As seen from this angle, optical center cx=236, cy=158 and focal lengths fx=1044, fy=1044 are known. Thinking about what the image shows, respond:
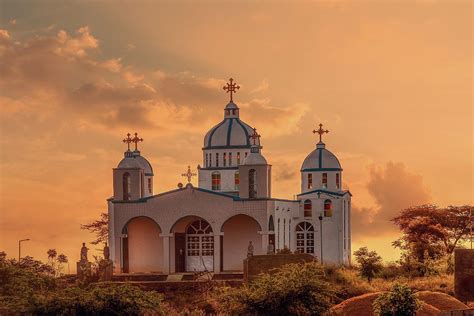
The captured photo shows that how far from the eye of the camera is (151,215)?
188 ft

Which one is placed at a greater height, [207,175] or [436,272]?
[207,175]

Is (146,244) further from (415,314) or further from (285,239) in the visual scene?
(415,314)

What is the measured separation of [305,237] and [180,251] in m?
8.59

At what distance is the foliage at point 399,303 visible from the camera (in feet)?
102

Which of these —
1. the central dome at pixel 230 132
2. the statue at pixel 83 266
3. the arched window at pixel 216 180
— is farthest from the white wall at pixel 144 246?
the central dome at pixel 230 132

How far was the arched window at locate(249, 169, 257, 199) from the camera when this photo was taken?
56188 mm

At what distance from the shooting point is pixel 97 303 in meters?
31.5

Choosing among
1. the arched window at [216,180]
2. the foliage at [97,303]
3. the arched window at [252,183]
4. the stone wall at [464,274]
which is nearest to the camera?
the foliage at [97,303]

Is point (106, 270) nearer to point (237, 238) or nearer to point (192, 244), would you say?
point (192, 244)

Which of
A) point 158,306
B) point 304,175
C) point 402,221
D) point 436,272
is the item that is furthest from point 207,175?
point 158,306

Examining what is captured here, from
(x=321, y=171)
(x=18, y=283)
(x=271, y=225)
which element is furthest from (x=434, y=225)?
(x=18, y=283)

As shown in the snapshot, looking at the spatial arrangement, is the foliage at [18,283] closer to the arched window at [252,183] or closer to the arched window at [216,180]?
the arched window at [252,183]

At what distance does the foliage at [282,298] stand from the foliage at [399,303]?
1.80m

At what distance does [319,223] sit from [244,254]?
23.5 feet
